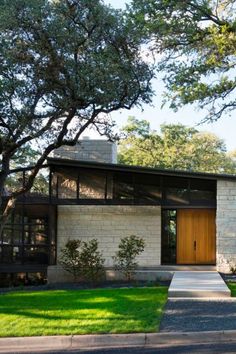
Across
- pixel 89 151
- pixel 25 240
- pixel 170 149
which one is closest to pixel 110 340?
pixel 25 240

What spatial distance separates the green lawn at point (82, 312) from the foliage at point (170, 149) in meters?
26.4

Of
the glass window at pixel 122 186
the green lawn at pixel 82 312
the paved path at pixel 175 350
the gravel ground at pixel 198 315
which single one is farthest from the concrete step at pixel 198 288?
the glass window at pixel 122 186

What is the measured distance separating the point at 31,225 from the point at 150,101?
7366 millimetres

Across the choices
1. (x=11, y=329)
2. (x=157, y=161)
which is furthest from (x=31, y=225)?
(x=157, y=161)

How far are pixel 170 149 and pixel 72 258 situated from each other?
25.4 meters

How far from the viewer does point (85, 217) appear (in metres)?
21.8

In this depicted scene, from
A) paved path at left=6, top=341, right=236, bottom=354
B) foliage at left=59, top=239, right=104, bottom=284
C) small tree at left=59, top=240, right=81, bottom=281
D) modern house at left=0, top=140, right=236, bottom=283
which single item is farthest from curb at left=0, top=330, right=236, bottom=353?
modern house at left=0, top=140, right=236, bottom=283

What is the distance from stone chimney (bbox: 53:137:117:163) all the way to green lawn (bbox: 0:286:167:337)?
1038 centimetres

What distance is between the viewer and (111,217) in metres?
21.6

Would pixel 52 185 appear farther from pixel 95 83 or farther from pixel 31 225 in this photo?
pixel 95 83

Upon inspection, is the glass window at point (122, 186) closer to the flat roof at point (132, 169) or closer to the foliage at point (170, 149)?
the flat roof at point (132, 169)

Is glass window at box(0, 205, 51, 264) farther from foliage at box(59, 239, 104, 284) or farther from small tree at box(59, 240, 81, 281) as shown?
small tree at box(59, 240, 81, 281)

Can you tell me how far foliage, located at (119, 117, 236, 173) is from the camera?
41750 millimetres

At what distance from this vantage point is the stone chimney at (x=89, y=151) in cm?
2370
